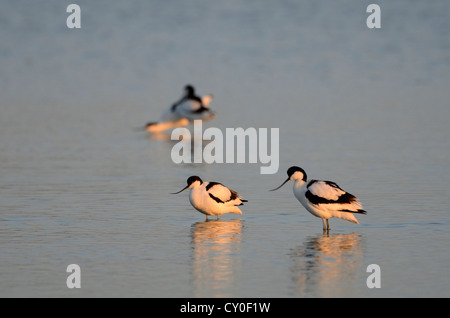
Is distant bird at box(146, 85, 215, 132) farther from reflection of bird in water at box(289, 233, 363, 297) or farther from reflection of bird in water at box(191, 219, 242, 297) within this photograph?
reflection of bird in water at box(289, 233, 363, 297)

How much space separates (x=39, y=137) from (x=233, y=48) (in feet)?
61.3

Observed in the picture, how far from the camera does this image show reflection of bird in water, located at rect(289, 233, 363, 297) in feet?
32.7

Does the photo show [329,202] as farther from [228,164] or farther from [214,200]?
[228,164]

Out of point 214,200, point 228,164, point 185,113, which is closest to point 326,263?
point 214,200

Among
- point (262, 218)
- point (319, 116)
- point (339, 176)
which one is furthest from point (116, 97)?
point (262, 218)

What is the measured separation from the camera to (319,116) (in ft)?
83.0

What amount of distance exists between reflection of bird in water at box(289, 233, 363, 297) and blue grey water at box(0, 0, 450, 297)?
3 centimetres

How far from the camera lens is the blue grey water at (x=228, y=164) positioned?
1070 centimetres

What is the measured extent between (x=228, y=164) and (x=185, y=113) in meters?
7.98

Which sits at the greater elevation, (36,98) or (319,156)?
(36,98)

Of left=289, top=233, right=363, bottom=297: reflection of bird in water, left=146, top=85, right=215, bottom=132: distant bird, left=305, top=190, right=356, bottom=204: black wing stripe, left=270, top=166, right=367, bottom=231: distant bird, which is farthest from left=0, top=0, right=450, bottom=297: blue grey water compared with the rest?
left=146, top=85, right=215, bottom=132: distant bird

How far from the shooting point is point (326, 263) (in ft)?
36.2

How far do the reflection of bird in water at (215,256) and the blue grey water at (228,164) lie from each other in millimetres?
37
